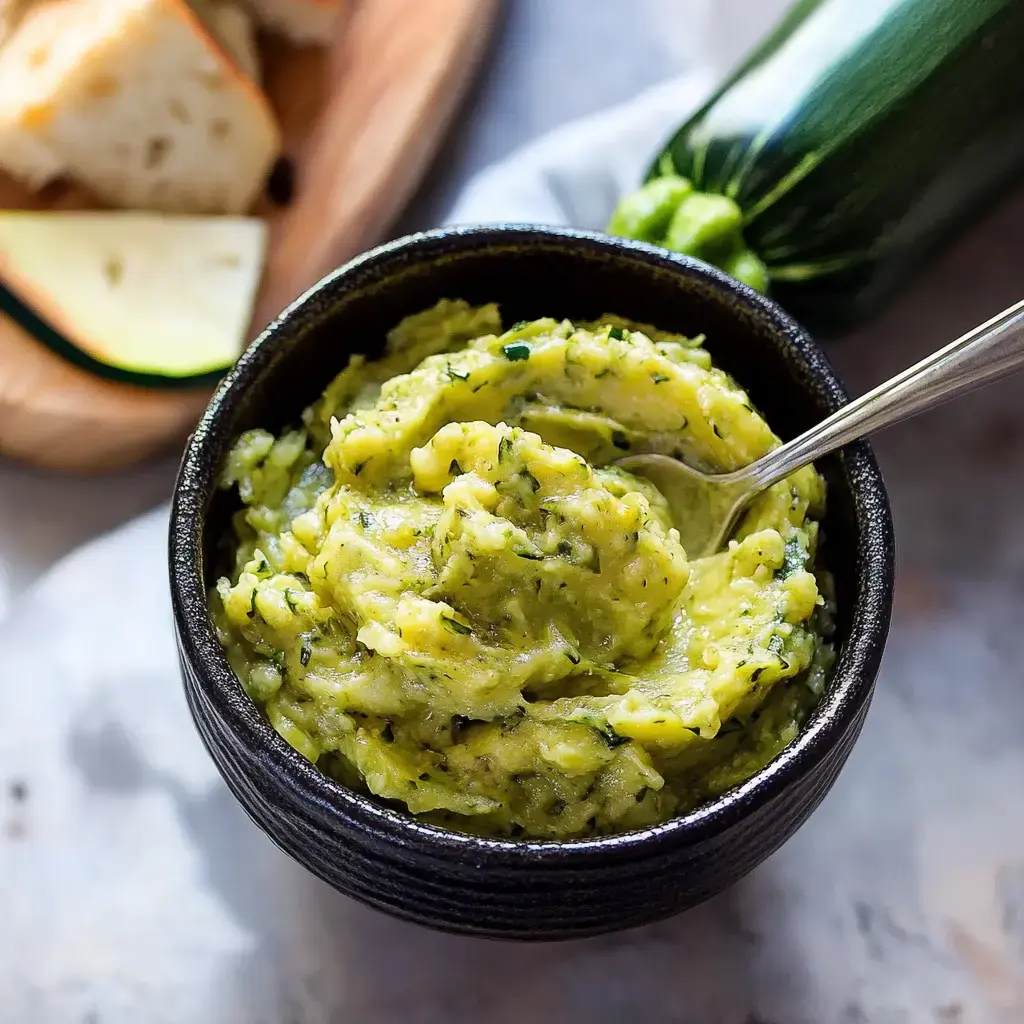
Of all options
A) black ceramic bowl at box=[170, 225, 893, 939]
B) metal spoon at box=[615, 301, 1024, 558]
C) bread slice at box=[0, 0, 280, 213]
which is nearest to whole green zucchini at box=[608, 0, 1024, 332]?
black ceramic bowl at box=[170, 225, 893, 939]

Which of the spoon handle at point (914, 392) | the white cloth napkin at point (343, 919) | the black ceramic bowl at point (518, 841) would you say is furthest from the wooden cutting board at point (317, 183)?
the spoon handle at point (914, 392)

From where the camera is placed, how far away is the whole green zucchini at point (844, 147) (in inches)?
67.2

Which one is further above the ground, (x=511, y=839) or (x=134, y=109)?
(x=134, y=109)

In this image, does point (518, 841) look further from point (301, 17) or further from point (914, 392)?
point (301, 17)

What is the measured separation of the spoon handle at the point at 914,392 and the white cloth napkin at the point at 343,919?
0.58 m

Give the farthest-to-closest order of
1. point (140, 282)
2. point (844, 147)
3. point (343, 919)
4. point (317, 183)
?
point (317, 183), point (140, 282), point (844, 147), point (343, 919)

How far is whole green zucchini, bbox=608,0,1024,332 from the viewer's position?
171cm

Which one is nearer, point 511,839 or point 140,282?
point 511,839

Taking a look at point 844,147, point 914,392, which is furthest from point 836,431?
point 844,147

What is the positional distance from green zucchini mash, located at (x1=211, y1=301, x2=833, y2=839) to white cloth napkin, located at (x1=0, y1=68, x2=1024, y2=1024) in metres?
0.43

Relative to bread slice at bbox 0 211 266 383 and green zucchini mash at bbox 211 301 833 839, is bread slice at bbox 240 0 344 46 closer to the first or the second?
bread slice at bbox 0 211 266 383

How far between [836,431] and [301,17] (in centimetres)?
124

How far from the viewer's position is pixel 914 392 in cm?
125

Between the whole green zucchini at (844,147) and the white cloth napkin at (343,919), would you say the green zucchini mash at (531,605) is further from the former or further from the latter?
the whole green zucchini at (844,147)
